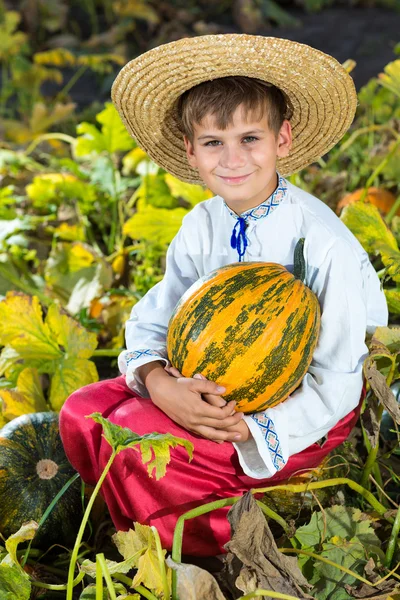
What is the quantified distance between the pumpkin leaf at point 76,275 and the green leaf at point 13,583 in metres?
1.55

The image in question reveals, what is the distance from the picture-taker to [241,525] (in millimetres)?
1649

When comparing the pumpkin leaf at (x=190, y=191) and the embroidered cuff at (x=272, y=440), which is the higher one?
the pumpkin leaf at (x=190, y=191)

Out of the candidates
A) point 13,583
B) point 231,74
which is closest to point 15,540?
point 13,583

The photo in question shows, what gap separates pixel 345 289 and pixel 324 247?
4.8 inches

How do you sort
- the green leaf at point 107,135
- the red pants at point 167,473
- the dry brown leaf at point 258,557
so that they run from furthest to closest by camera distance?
the green leaf at point 107,135
the red pants at point 167,473
the dry brown leaf at point 258,557

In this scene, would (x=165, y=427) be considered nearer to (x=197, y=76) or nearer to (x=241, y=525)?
(x=241, y=525)

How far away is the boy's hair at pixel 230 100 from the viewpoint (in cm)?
191

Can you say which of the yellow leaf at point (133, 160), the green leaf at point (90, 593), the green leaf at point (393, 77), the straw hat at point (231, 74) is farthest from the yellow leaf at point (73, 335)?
the yellow leaf at point (133, 160)

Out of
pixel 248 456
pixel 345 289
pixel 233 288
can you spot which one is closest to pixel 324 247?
pixel 345 289

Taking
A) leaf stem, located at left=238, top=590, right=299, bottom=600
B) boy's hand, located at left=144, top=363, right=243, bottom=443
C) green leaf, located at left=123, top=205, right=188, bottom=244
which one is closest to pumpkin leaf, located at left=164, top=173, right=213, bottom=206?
green leaf, located at left=123, top=205, right=188, bottom=244

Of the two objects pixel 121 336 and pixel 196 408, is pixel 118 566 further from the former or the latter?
pixel 121 336

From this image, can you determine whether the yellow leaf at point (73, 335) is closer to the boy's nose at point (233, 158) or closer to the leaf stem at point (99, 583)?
the boy's nose at point (233, 158)

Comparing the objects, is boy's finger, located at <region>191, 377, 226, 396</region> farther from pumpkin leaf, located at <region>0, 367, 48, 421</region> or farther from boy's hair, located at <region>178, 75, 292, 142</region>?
pumpkin leaf, located at <region>0, 367, 48, 421</region>

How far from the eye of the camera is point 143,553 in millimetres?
1673
